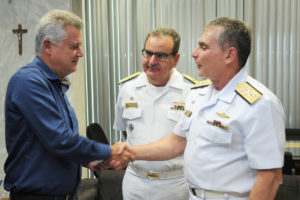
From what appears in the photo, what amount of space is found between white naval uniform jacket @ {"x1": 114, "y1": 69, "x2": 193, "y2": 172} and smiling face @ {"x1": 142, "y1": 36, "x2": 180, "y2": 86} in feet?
0.33

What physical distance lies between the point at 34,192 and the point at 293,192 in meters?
2.01

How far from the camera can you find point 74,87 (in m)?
4.11

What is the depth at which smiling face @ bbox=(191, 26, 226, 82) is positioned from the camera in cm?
152

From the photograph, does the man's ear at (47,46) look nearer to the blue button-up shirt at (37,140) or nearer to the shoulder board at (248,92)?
the blue button-up shirt at (37,140)

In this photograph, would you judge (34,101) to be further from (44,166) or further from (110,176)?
(110,176)

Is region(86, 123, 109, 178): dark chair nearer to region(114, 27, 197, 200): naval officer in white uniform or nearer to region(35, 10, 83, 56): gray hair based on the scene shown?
region(114, 27, 197, 200): naval officer in white uniform

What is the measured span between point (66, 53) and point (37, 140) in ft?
1.48

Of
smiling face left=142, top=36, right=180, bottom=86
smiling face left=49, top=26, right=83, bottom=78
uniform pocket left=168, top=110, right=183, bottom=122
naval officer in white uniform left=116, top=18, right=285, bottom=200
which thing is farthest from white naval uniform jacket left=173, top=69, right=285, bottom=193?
smiling face left=49, top=26, right=83, bottom=78

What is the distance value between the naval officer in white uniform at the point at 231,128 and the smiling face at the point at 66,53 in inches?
24.4

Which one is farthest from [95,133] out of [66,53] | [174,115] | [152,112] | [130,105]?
[66,53]

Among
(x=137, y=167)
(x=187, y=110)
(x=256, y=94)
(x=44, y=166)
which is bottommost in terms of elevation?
(x=137, y=167)

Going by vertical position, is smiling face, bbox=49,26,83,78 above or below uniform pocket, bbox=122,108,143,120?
above

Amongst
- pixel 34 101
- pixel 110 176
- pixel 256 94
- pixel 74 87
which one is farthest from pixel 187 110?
pixel 74 87

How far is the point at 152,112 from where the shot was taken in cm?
209
